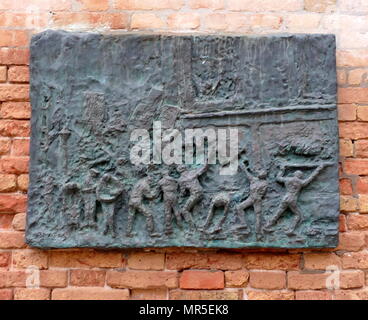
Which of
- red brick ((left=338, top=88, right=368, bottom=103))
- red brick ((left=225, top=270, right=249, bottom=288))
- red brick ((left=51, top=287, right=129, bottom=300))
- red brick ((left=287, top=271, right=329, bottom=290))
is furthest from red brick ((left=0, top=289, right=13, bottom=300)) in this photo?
red brick ((left=338, top=88, right=368, bottom=103))

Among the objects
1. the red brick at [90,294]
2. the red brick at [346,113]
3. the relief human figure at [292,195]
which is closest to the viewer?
the relief human figure at [292,195]

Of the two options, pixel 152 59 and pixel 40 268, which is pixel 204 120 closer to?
pixel 152 59

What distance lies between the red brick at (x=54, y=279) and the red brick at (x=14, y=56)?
1394 millimetres

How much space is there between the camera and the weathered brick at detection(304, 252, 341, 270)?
3.00 m

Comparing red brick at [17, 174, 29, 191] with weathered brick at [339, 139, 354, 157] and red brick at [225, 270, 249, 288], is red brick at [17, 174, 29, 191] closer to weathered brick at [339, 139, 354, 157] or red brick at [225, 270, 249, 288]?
red brick at [225, 270, 249, 288]

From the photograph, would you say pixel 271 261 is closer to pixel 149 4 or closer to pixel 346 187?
pixel 346 187

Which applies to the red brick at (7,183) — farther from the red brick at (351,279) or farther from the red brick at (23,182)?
the red brick at (351,279)

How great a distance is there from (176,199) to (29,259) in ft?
3.40

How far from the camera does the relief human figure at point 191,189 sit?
2898mm

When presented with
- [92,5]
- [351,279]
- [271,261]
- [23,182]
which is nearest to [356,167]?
[351,279]

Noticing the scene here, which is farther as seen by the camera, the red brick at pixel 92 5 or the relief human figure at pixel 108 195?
the red brick at pixel 92 5

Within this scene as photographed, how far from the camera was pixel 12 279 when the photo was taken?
299 cm

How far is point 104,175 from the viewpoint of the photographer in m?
2.92

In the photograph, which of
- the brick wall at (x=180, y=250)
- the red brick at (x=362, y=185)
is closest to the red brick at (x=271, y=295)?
the brick wall at (x=180, y=250)
